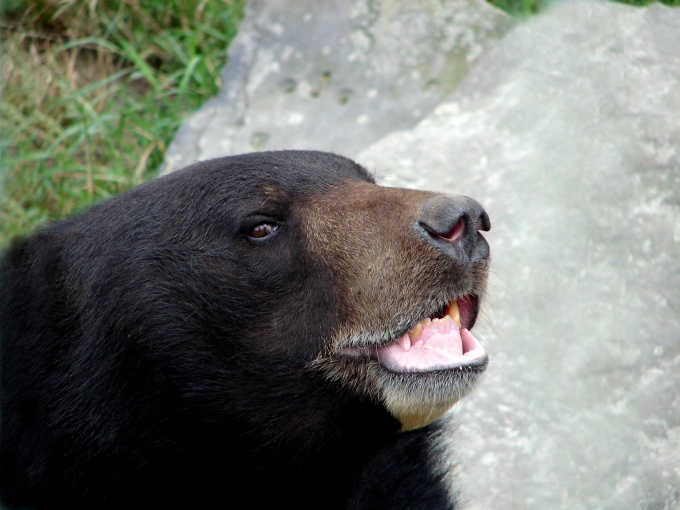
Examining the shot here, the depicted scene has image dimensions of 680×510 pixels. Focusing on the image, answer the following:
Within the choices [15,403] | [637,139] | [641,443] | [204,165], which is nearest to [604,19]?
[637,139]

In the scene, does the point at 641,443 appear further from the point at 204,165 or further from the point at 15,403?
the point at 15,403

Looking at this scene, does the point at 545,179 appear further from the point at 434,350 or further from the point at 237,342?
the point at 237,342

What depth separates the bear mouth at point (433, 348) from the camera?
303cm

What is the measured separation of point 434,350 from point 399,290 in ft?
0.70

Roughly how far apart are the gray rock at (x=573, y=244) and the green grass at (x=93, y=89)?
5.56 ft

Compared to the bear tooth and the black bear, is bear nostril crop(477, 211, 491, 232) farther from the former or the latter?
the bear tooth

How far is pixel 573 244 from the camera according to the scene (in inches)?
195

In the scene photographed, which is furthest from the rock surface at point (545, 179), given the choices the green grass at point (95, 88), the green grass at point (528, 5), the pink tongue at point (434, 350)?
the pink tongue at point (434, 350)

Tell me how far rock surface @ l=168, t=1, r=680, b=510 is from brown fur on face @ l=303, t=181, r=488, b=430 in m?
→ 0.48

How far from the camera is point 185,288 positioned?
127 inches

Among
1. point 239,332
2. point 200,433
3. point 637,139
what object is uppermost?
point 239,332

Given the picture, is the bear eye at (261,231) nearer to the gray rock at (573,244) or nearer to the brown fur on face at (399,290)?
the brown fur on face at (399,290)

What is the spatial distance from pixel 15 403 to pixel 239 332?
2.57 ft

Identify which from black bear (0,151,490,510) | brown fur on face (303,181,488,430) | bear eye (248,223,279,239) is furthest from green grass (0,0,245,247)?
brown fur on face (303,181,488,430)
